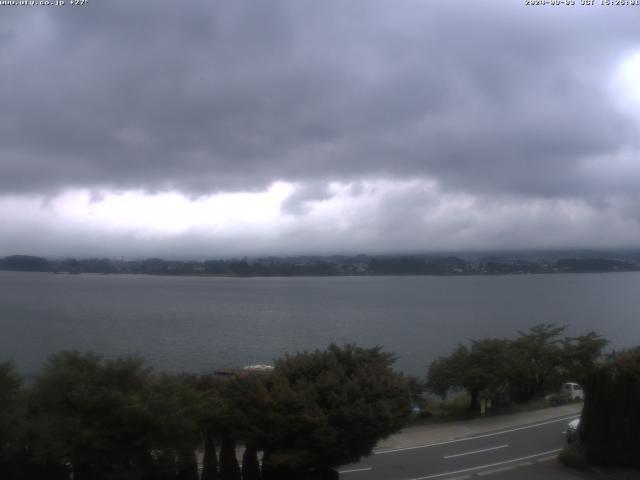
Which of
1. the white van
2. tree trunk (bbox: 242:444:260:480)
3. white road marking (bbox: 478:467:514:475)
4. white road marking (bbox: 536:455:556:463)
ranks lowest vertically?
the white van

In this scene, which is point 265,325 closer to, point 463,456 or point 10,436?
point 463,456

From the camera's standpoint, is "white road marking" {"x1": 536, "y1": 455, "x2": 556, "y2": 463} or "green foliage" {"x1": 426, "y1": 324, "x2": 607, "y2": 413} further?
"green foliage" {"x1": 426, "y1": 324, "x2": 607, "y2": 413}

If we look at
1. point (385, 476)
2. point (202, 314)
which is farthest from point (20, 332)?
point (385, 476)

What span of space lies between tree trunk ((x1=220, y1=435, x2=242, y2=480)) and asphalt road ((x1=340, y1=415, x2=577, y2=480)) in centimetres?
431

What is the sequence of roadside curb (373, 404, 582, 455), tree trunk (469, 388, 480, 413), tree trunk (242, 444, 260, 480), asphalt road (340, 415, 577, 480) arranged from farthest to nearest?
tree trunk (469, 388, 480, 413) → roadside curb (373, 404, 582, 455) → asphalt road (340, 415, 577, 480) → tree trunk (242, 444, 260, 480)

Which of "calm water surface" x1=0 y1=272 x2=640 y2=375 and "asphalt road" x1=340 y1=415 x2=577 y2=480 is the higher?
"asphalt road" x1=340 y1=415 x2=577 y2=480

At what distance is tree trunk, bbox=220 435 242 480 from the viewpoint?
16.3 metres

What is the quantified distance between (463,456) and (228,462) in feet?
29.4

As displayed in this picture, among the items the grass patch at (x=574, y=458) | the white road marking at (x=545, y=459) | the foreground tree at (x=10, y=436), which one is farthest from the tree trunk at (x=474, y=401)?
the foreground tree at (x=10, y=436)

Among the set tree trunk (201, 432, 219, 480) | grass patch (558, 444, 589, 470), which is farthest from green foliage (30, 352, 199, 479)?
grass patch (558, 444, 589, 470)

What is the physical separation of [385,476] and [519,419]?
35.4 ft

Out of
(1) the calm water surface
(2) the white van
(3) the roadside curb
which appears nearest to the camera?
(3) the roadside curb

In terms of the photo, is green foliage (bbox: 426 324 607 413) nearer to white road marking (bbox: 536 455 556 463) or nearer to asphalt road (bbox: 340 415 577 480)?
asphalt road (bbox: 340 415 577 480)

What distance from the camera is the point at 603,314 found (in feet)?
341
